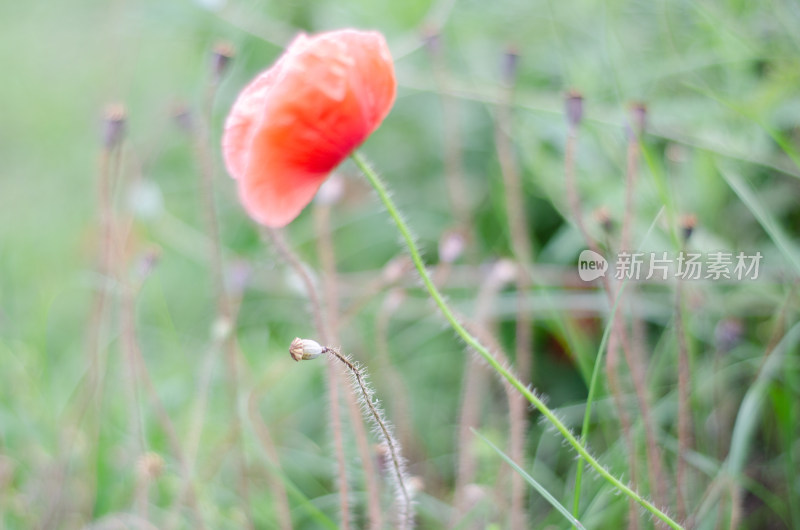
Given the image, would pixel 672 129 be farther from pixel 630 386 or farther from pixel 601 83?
pixel 630 386

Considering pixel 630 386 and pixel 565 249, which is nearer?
pixel 630 386

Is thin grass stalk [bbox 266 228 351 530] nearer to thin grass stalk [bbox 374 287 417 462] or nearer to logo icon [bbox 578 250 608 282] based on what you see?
thin grass stalk [bbox 374 287 417 462]

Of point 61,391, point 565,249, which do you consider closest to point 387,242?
point 565,249

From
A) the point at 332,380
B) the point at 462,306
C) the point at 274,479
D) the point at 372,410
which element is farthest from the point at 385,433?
the point at 462,306

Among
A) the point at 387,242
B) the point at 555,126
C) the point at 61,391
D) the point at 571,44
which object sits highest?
the point at 571,44

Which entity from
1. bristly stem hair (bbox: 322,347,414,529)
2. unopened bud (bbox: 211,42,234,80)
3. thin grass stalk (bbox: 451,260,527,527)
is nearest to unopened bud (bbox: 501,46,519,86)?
thin grass stalk (bbox: 451,260,527,527)

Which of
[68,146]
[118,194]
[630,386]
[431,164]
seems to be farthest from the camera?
[68,146]

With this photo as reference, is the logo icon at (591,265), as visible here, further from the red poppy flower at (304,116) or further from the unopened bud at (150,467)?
the unopened bud at (150,467)
